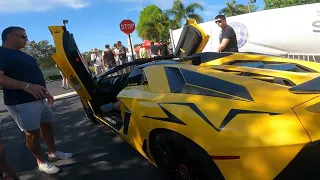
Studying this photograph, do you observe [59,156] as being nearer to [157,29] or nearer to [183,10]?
[183,10]

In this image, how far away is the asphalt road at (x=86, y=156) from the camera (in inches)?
122

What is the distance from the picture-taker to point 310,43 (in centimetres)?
734

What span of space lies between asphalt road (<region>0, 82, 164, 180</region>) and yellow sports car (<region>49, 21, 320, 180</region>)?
0.45 metres

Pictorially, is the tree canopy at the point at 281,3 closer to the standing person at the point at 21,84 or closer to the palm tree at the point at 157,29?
the palm tree at the point at 157,29

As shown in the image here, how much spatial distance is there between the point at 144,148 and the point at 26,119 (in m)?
1.34

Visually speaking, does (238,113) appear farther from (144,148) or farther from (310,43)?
(310,43)

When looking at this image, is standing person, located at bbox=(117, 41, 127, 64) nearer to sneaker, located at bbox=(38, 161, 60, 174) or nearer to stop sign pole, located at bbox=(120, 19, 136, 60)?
stop sign pole, located at bbox=(120, 19, 136, 60)

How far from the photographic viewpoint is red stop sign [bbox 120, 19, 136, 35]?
10.2 meters

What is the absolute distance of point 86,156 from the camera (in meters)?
3.68

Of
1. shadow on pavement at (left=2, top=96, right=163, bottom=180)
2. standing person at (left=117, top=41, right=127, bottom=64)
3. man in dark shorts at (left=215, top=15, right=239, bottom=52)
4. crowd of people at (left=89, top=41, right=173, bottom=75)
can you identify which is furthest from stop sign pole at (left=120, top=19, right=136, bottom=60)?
man in dark shorts at (left=215, top=15, right=239, bottom=52)

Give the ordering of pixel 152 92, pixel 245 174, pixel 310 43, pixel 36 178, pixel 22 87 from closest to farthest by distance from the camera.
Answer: pixel 245 174, pixel 152 92, pixel 22 87, pixel 36 178, pixel 310 43

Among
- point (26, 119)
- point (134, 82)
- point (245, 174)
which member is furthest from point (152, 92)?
point (26, 119)

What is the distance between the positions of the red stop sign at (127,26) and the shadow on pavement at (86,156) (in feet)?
18.1

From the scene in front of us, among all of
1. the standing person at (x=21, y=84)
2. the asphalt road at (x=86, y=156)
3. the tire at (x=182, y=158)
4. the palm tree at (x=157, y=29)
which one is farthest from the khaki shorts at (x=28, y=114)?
the palm tree at (x=157, y=29)
